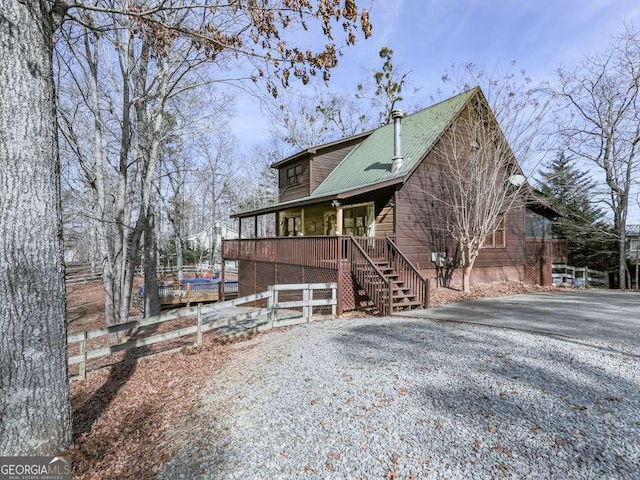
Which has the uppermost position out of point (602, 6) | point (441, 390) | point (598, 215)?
point (602, 6)

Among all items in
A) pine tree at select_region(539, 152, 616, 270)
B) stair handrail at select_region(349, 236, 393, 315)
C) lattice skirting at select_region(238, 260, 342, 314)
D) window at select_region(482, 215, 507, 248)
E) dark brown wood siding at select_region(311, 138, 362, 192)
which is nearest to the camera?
stair handrail at select_region(349, 236, 393, 315)

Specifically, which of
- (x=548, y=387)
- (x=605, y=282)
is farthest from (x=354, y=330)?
(x=605, y=282)

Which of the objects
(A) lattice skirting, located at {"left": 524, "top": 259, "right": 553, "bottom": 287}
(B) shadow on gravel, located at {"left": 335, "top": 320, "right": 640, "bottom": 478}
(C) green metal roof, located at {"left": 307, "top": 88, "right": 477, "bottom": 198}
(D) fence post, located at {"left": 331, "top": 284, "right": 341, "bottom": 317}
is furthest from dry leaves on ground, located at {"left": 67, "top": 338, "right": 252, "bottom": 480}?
(A) lattice skirting, located at {"left": 524, "top": 259, "right": 553, "bottom": 287}

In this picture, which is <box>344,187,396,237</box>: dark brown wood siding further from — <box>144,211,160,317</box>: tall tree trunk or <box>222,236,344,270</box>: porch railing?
<box>144,211,160,317</box>: tall tree trunk

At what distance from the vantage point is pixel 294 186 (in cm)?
1777

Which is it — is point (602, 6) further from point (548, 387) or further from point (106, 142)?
point (106, 142)

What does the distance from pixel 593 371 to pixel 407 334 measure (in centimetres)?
267

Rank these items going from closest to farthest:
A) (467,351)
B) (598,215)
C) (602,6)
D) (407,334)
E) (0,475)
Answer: (0,475), (467,351), (407,334), (602,6), (598,215)

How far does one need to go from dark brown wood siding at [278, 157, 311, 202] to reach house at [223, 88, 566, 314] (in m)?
0.10

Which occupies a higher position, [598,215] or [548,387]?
[598,215]

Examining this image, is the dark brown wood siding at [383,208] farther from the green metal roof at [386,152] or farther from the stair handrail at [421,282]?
the stair handrail at [421,282]

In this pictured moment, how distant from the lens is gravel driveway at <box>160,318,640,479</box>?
2.73 m

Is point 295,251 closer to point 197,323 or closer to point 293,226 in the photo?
point 197,323

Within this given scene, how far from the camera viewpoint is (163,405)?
14.2 ft
